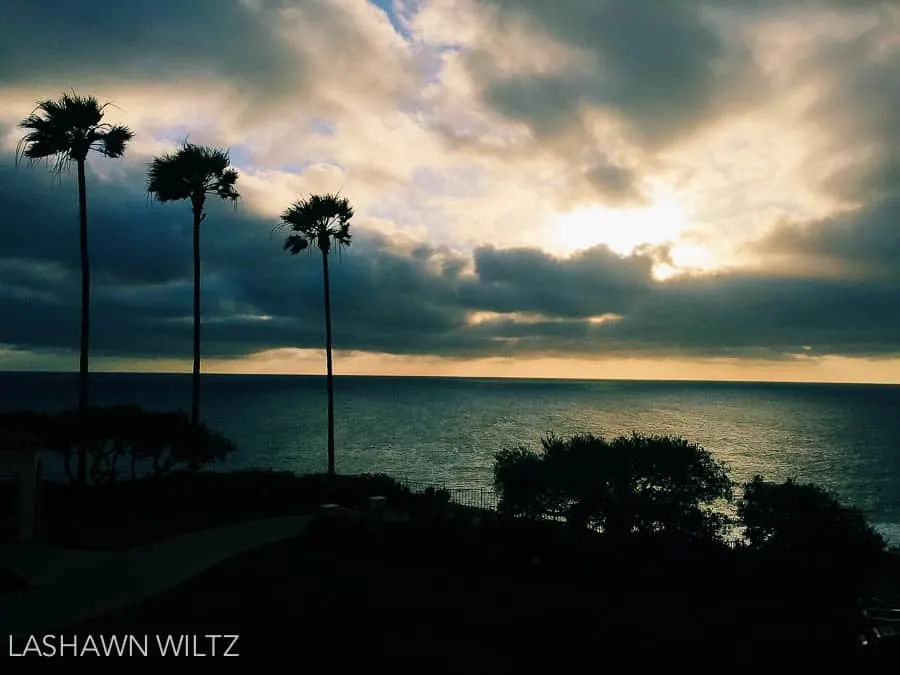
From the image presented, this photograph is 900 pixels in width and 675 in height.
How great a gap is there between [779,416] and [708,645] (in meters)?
188

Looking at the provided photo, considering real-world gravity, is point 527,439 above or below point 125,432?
below

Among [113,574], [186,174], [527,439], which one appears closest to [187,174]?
[186,174]

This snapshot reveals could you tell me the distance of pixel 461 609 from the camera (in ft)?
51.9

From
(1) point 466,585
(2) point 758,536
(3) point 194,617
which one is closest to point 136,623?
(3) point 194,617

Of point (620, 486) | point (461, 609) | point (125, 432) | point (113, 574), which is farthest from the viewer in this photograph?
point (125, 432)

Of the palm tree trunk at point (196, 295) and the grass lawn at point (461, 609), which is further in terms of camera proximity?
the palm tree trunk at point (196, 295)

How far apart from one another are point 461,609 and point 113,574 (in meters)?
9.80

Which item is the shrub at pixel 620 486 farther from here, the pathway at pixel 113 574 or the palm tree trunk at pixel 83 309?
the palm tree trunk at pixel 83 309

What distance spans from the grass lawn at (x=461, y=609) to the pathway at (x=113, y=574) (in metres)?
0.80

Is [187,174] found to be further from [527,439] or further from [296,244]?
[527,439]

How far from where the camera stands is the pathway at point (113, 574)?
14.7 meters

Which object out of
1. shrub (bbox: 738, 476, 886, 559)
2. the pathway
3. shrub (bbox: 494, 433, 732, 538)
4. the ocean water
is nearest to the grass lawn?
the pathway

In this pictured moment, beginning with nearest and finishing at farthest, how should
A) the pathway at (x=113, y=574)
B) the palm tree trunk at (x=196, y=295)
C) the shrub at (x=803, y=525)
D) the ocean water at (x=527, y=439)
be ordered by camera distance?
the pathway at (x=113, y=574) → the shrub at (x=803, y=525) → the palm tree trunk at (x=196, y=295) → the ocean water at (x=527, y=439)

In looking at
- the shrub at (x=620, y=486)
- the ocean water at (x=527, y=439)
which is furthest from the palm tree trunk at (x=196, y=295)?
the ocean water at (x=527, y=439)
